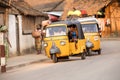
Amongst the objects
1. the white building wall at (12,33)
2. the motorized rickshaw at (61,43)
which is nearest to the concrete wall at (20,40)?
the white building wall at (12,33)

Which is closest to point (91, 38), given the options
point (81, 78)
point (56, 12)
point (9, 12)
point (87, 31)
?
point (87, 31)

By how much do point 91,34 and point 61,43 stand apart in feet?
16.9

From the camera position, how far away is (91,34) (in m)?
26.3

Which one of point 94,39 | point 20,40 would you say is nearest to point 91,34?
point 94,39

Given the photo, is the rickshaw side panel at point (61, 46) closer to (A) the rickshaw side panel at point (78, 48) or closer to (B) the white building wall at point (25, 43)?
(A) the rickshaw side panel at point (78, 48)

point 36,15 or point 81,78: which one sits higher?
point 36,15

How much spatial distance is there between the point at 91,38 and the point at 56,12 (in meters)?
32.4

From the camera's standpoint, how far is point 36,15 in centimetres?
3048

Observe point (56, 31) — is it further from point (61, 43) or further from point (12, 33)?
point (12, 33)

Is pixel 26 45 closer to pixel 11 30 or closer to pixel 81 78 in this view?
pixel 11 30

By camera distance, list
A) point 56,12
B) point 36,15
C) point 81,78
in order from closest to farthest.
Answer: point 81,78 → point 36,15 → point 56,12

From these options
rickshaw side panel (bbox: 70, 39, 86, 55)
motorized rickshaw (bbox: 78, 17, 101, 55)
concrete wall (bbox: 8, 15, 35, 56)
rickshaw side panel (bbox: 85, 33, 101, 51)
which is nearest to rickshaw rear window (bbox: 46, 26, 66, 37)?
rickshaw side panel (bbox: 70, 39, 86, 55)

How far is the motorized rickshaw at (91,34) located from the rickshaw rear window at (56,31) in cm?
342

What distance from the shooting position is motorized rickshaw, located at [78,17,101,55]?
84.2 ft
